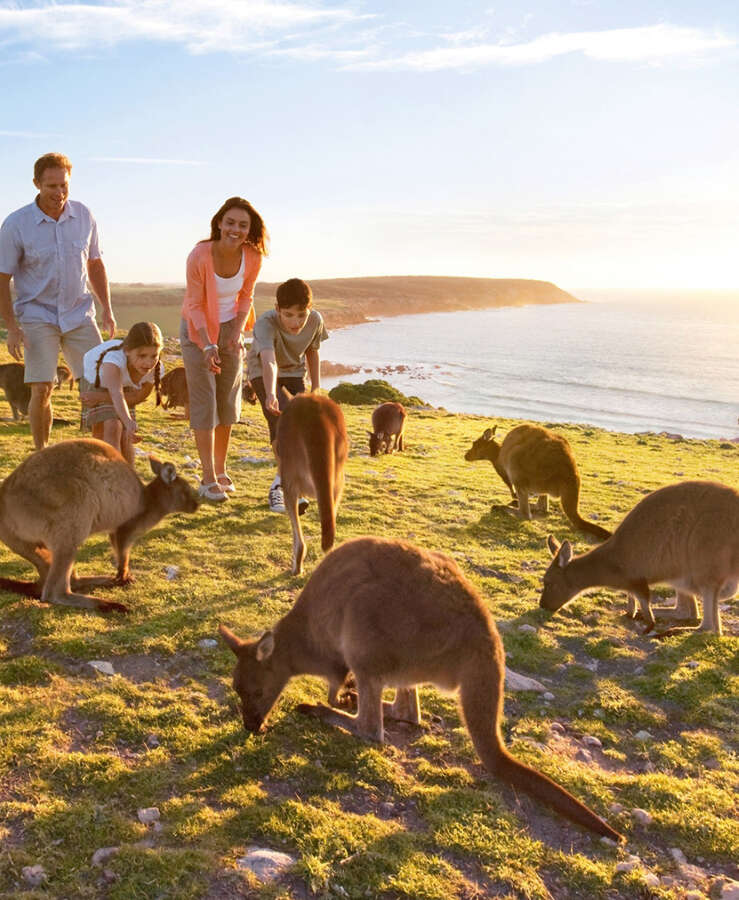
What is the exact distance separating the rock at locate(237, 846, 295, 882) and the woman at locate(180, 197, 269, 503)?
525 cm

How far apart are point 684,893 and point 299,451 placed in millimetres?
4208

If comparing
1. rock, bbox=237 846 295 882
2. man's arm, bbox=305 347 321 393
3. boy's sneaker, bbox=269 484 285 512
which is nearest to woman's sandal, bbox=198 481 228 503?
boy's sneaker, bbox=269 484 285 512

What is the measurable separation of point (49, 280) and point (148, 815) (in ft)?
18.9

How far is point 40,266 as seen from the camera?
724cm

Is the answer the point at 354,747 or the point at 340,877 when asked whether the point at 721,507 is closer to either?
the point at 354,747

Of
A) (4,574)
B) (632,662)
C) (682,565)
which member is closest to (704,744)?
(632,662)

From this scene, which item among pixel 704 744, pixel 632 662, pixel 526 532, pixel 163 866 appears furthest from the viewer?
pixel 526 532

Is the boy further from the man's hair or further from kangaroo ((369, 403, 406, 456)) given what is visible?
kangaroo ((369, 403, 406, 456))

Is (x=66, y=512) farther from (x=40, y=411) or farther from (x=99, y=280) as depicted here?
(x=99, y=280)

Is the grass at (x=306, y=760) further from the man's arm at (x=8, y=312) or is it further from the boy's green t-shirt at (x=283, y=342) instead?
the man's arm at (x=8, y=312)

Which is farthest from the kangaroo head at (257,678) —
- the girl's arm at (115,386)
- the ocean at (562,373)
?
the ocean at (562,373)

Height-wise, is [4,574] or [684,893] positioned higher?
[4,574]

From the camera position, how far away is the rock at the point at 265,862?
115 inches

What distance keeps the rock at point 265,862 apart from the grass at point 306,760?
0.15 feet
